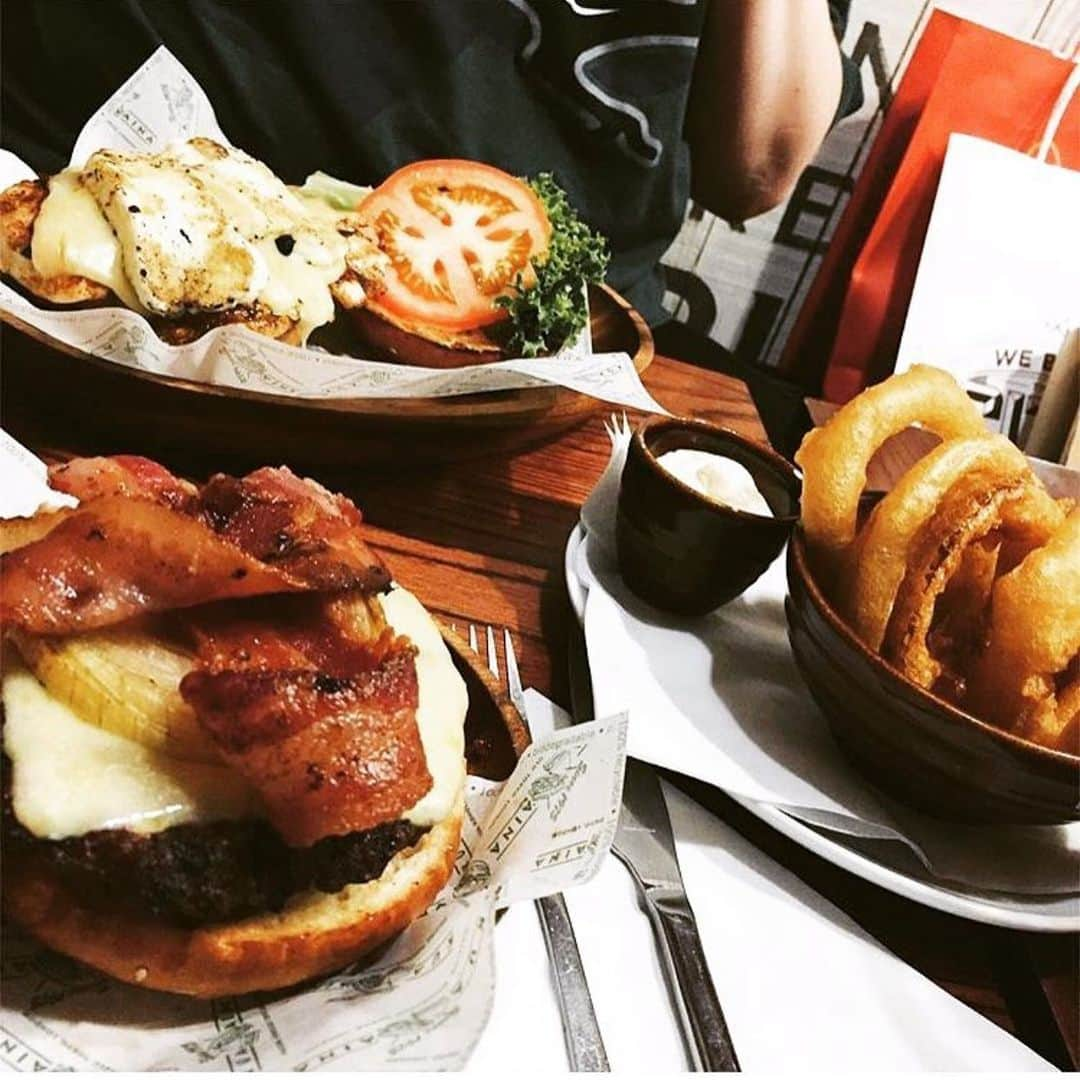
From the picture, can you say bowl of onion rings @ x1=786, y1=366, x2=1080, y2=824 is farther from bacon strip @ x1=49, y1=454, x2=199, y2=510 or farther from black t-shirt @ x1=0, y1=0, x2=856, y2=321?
black t-shirt @ x1=0, y1=0, x2=856, y2=321

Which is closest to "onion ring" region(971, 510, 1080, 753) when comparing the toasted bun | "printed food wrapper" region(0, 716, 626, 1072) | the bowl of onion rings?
the bowl of onion rings

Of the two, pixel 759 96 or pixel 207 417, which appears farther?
pixel 759 96

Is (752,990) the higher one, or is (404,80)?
(404,80)

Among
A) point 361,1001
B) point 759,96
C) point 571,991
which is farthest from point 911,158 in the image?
point 361,1001

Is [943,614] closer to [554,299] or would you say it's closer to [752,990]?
[752,990]

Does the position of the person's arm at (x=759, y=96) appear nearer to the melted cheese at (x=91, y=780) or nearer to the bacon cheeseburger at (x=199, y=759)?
the bacon cheeseburger at (x=199, y=759)

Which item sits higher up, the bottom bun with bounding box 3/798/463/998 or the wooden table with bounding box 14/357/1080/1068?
the bottom bun with bounding box 3/798/463/998

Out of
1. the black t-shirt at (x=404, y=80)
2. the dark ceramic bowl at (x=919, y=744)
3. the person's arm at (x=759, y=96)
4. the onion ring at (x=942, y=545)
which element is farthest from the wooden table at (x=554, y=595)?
the person's arm at (x=759, y=96)
